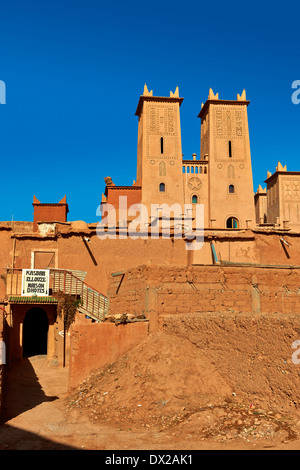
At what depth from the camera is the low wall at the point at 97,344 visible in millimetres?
11312

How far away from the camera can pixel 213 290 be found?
11.8 m

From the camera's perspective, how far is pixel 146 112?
36.4 meters

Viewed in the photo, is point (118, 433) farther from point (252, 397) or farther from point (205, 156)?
point (205, 156)

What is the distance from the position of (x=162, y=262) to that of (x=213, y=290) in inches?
287

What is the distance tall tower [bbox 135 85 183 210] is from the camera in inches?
1394

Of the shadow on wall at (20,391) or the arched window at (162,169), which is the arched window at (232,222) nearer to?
the arched window at (162,169)

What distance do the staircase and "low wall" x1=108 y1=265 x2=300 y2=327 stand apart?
14.3ft

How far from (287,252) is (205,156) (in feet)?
63.8

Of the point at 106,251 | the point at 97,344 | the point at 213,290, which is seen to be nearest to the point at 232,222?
the point at 106,251

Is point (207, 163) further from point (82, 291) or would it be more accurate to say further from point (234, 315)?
point (234, 315)

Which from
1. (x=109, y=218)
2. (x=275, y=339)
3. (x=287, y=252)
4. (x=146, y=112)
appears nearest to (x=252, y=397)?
(x=275, y=339)

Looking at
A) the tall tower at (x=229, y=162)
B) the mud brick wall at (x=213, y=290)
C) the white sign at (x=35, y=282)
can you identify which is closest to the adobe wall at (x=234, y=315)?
the mud brick wall at (x=213, y=290)

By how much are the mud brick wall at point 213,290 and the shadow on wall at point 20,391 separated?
11.3 ft
